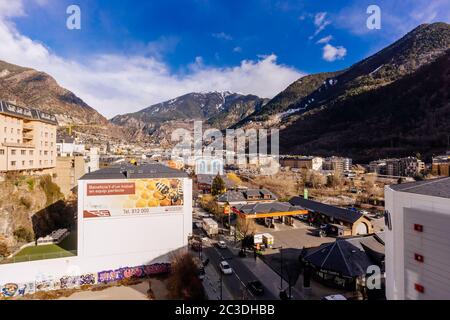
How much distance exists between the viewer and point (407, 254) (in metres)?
6.96

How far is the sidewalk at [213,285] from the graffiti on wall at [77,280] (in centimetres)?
241

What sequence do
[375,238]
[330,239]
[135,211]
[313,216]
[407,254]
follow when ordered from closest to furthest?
1. [407,254]
2. [135,211]
3. [375,238]
4. [330,239]
5. [313,216]

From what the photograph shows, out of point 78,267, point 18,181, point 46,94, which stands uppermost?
point 46,94

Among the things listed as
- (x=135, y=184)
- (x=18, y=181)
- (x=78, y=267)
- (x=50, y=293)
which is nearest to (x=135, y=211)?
(x=135, y=184)

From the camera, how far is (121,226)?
13836mm

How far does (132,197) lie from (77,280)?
16.0 feet

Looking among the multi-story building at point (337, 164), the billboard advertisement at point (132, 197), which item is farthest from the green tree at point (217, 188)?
the multi-story building at point (337, 164)

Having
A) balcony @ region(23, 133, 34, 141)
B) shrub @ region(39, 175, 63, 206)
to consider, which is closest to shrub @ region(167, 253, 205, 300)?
shrub @ region(39, 175, 63, 206)

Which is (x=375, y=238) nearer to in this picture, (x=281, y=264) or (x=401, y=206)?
(x=281, y=264)

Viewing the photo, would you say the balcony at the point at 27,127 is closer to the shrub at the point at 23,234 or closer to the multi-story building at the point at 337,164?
the shrub at the point at 23,234

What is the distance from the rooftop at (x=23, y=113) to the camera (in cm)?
1975

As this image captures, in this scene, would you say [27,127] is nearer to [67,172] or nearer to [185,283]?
[67,172]

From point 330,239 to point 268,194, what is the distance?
391 inches

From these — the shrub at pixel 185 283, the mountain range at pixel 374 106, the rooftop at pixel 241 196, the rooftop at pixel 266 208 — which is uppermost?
the mountain range at pixel 374 106
